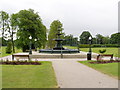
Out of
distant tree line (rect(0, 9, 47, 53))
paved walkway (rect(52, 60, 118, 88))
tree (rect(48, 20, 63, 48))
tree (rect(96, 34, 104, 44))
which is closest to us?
paved walkway (rect(52, 60, 118, 88))

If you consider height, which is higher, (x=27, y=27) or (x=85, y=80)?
(x=27, y=27)

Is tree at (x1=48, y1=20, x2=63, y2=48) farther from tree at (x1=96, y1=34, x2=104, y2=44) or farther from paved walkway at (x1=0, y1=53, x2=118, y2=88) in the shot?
tree at (x1=96, y1=34, x2=104, y2=44)

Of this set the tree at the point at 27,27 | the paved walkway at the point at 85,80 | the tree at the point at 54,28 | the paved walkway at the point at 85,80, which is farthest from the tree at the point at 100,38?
the paved walkway at the point at 85,80

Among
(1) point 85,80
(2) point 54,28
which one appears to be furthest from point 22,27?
(1) point 85,80

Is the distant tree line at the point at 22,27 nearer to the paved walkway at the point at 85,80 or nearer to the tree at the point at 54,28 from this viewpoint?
the tree at the point at 54,28

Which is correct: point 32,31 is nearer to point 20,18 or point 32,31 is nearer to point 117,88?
point 20,18

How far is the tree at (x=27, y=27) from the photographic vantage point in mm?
32416

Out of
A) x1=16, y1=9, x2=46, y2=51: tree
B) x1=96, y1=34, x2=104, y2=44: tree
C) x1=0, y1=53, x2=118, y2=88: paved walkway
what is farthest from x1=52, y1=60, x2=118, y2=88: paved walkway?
x1=96, y1=34, x2=104, y2=44: tree

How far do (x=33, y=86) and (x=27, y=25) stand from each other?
93.0 feet

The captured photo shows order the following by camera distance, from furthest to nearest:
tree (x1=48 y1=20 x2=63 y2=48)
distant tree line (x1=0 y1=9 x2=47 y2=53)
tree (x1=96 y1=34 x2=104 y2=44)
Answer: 1. tree (x1=96 y1=34 x2=104 y2=44)
2. tree (x1=48 y1=20 x2=63 y2=48)
3. distant tree line (x1=0 y1=9 x2=47 y2=53)

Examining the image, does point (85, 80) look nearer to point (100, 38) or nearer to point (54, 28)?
point (54, 28)

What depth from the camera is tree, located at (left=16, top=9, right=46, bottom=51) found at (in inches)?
1276

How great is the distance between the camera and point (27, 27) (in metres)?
32.7

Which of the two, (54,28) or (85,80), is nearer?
(85,80)
